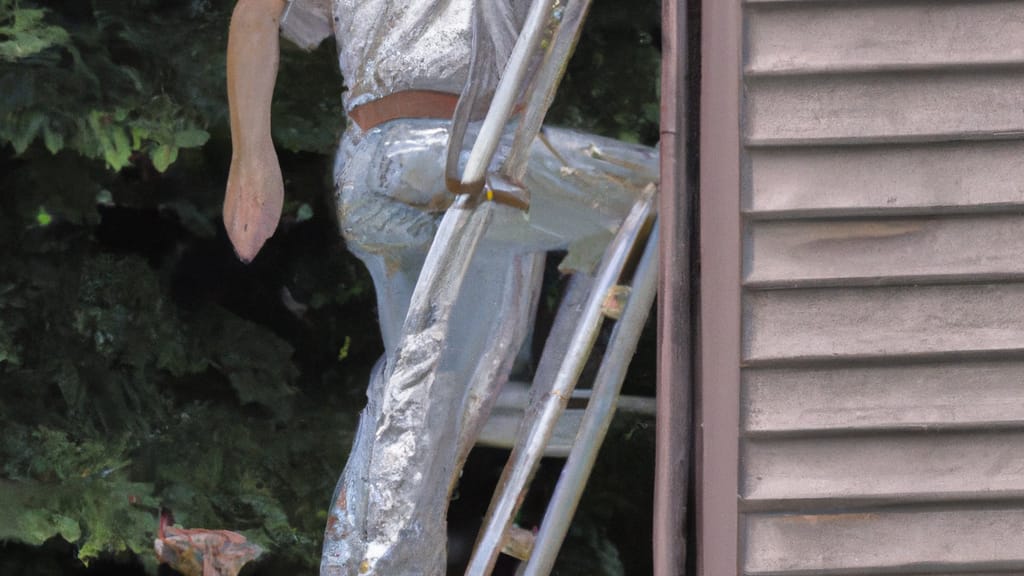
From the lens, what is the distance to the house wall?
2.16 meters

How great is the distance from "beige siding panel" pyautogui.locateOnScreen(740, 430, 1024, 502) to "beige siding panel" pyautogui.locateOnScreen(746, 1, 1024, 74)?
60 cm

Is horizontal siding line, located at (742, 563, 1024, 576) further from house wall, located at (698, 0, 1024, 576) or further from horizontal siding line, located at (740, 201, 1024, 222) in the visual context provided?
horizontal siding line, located at (740, 201, 1024, 222)

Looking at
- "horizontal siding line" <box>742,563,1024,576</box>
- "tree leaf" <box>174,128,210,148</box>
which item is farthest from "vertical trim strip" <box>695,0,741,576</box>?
"tree leaf" <box>174,128,210,148</box>

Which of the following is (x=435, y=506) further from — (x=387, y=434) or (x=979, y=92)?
(x=979, y=92)

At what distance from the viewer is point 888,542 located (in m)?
2.18

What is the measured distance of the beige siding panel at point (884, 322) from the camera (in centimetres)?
216

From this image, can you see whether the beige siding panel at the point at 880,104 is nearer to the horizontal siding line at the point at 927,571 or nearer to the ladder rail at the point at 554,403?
the ladder rail at the point at 554,403

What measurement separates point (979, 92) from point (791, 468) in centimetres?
67

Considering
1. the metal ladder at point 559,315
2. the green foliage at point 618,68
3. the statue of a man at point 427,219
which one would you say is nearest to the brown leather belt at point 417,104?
the statue of a man at point 427,219

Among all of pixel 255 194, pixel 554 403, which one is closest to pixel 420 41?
pixel 255 194

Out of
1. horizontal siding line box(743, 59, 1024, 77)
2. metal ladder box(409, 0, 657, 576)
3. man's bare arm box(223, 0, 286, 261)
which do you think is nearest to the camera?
horizontal siding line box(743, 59, 1024, 77)

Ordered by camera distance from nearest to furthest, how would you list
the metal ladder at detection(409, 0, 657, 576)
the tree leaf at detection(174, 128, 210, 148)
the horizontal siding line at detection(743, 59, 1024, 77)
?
1. the horizontal siding line at detection(743, 59, 1024, 77)
2. the metal ladder at detection(409, 0, 657, 576)
3. the tree leaf at detection(174, 128, 210, 148)

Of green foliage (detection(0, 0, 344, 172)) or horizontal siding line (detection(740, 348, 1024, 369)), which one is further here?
green foliage (detection(0, 0, 344, 172))

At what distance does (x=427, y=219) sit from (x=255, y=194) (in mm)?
415
